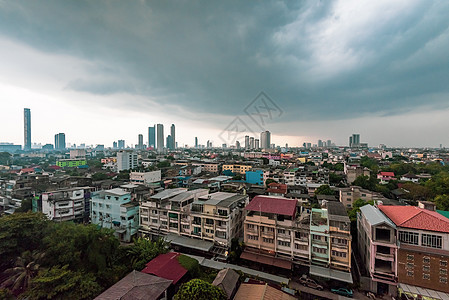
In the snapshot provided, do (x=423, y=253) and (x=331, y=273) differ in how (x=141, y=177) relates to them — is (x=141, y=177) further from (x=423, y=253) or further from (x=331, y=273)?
(x=423, y=253)

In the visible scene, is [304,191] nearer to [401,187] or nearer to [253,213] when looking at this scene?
[401,187]

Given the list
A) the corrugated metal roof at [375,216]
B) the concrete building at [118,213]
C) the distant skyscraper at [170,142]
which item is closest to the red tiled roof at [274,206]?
the corrugated metal roof at [375,216]

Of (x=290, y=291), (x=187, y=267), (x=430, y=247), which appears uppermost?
(x=430, y=247)

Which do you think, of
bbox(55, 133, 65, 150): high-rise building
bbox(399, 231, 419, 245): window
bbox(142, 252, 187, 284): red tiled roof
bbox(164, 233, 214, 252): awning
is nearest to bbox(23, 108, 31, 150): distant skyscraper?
bbox(55, 133, 65, 150): high-rise building

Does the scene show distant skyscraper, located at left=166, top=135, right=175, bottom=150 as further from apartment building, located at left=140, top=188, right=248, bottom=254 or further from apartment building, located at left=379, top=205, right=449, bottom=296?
apartment building, located at left=379, top=205, right=449, bottom=296

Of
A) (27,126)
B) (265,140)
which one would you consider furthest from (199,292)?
(27,126)

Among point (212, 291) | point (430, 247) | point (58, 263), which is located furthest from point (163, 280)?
point (430, 247)

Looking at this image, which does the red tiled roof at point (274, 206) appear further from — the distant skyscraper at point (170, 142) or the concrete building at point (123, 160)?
the distant skyscraper at point (170, 142)
